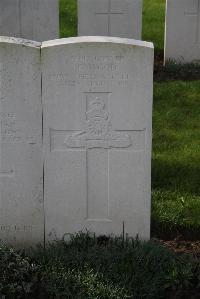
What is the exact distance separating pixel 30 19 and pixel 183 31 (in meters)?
2.38

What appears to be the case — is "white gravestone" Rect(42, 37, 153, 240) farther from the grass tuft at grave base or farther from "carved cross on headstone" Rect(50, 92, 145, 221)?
the grass tuft at grave base

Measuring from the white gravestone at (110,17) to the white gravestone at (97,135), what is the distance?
5612 mm

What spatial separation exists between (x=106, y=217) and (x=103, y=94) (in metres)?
0.92

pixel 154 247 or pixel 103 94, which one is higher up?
pixel 103 94

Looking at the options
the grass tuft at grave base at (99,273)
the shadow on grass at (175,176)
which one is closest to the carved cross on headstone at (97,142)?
the grass tuft at grave base at (99,273)

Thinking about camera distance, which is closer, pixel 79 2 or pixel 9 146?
pixel 9 146

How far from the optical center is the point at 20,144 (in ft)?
15.9

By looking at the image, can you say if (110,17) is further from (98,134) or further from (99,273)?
(99,273)

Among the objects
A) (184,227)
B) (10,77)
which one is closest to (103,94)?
(10,77)

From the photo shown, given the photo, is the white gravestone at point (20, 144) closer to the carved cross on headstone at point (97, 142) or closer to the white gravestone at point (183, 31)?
the carved cross on headstone at point (97, 142)

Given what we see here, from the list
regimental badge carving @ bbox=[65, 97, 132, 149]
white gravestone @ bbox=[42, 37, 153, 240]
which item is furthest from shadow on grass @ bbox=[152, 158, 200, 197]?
regimental badge carving @ bbox=[65, 97, 132, 149]

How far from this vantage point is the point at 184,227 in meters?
5.59

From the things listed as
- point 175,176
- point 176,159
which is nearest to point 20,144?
point 175,176

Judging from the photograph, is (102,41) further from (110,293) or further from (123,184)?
(110,293)
